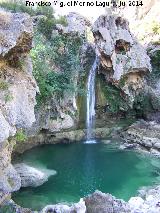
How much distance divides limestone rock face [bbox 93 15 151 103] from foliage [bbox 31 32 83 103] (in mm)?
2235

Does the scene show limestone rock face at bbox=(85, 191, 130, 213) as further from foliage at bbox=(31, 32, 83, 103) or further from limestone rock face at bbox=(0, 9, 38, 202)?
foliage at bbox=(31, 32, 83, 103)

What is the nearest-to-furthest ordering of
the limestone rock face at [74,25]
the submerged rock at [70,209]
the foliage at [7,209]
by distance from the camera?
the submerged rock at [70,209] < the foliage at [7,209] < the limestone rock face at [74,25]

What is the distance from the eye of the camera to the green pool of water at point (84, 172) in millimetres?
19922

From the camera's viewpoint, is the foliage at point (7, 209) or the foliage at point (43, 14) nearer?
the foliage at point (7, 209)

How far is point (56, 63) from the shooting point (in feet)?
100

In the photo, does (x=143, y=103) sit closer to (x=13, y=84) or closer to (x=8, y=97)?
(x=13, y=84)

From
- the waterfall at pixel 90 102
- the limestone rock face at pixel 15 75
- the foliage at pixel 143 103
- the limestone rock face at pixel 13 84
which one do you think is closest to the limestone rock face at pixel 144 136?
the foliage at pixel 143 103

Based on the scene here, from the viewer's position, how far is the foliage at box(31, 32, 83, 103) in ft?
90.3

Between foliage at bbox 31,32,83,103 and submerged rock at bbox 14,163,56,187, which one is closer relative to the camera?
submerged rock at bbox 14,163,56,187

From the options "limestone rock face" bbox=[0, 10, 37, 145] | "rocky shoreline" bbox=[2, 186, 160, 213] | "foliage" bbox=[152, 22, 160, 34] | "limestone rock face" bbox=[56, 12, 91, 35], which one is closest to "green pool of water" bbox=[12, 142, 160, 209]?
"rocky shoreline" bbox=[2, 186, 160, 213]

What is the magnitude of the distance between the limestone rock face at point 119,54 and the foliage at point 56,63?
2235 millimetres

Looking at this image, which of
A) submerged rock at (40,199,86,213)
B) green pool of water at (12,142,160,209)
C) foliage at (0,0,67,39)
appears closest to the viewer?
submerged rock at (40,199,86,213)

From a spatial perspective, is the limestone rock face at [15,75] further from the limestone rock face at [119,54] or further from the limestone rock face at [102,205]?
the limestone rock face at [119,54]

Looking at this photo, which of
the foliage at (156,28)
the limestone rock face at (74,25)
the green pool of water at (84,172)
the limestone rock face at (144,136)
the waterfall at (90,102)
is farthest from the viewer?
the foliage at (156,28)
